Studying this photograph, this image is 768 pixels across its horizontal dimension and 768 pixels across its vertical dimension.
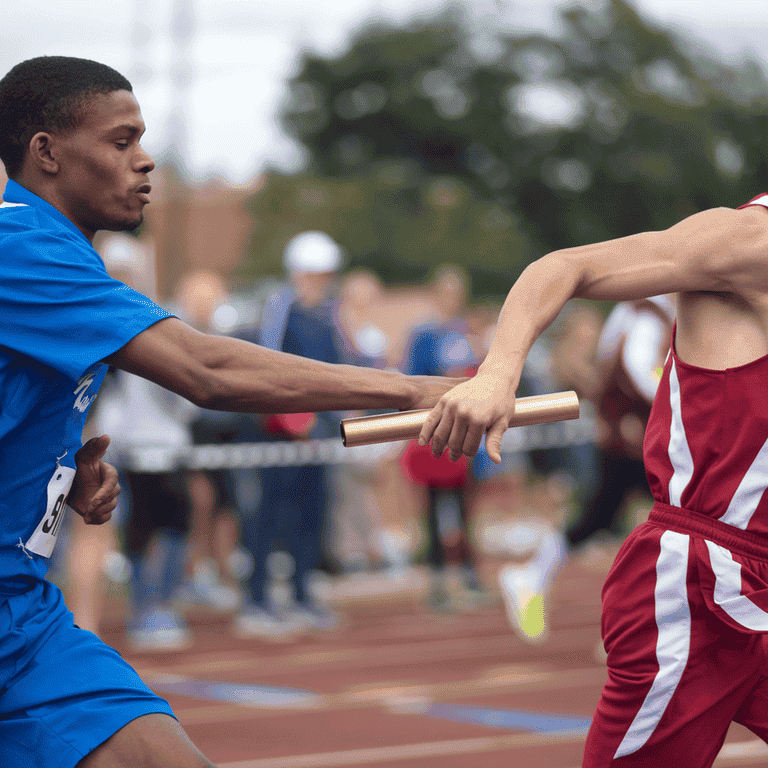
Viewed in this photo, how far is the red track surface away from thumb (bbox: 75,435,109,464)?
8.58ft

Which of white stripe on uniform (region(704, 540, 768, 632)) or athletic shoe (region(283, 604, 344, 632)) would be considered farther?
athletic shoe (region(283, 604, 344, 632))

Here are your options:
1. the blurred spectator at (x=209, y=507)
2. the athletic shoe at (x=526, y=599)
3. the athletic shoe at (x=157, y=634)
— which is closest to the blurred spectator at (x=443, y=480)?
the blurred spectator at (x=209, y=507)

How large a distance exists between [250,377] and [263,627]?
5.79m

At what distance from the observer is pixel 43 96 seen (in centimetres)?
246

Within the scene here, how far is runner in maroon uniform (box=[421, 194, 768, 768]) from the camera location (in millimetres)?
2562

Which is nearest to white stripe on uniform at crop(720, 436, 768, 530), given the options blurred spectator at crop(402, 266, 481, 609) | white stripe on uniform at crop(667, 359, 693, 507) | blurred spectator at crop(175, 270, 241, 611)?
white stripe on uniform at crop(667, 359, 693, 507)

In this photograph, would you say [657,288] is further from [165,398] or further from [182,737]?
[165,398]

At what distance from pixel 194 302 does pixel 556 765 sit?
4830mm

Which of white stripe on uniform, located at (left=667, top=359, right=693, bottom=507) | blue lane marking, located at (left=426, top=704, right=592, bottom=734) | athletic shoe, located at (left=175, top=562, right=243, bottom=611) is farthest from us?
athletic shoe, located at (left=175, top=562, right=243, bottom=611)

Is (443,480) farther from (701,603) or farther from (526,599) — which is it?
(701,603)

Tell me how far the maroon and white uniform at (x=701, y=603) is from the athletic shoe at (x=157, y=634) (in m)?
5.21

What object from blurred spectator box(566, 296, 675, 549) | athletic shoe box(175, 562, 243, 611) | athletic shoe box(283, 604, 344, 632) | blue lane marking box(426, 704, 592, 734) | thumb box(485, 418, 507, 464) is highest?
thumb box(485, 418, 507, 464)

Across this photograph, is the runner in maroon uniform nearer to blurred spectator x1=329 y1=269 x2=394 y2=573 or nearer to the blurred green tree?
blurred spectator x1=329 y1=269 x2=394 y2=573

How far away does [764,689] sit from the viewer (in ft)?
8.60
